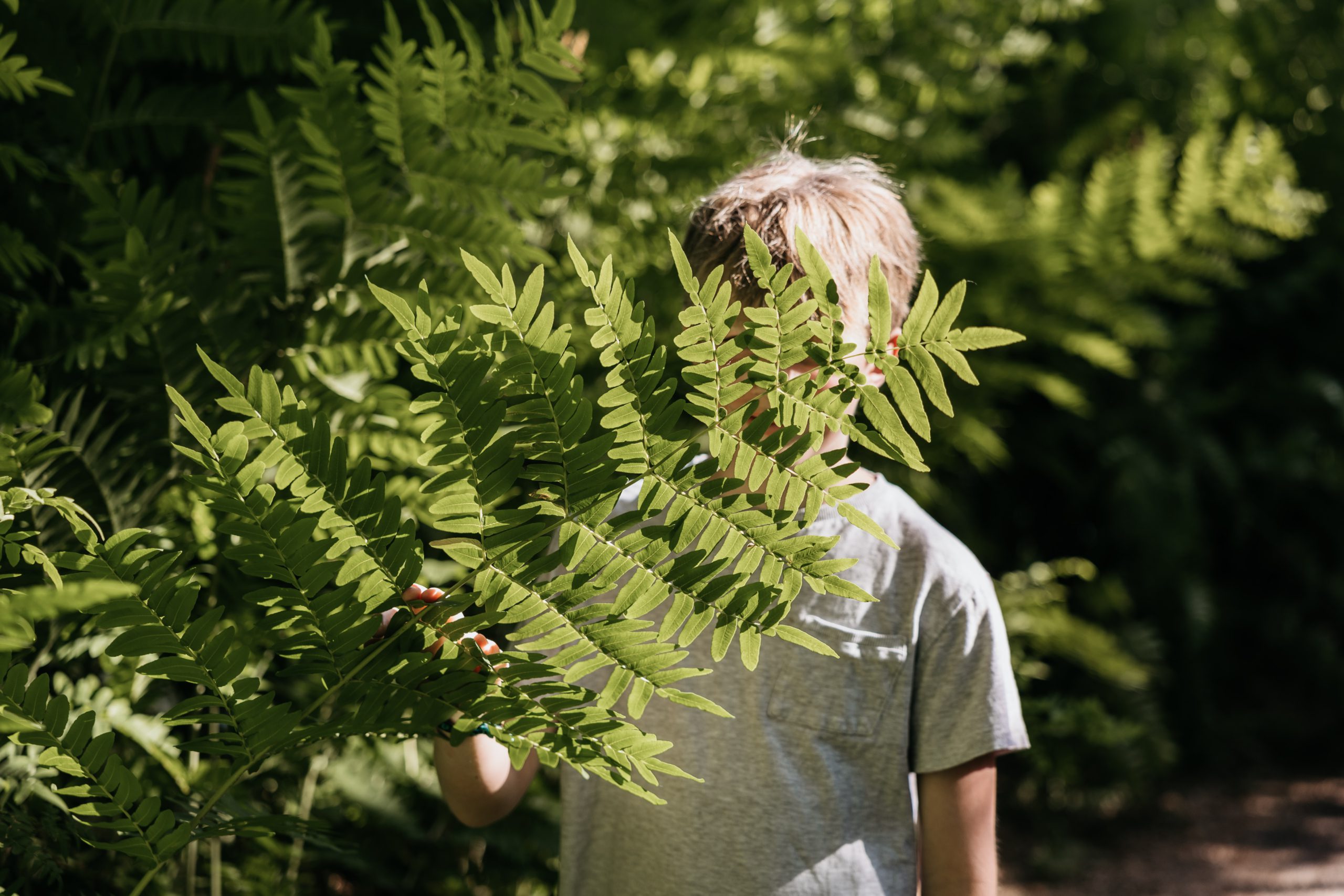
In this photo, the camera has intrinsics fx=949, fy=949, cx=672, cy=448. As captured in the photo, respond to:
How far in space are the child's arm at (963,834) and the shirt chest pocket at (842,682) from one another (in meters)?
0.10

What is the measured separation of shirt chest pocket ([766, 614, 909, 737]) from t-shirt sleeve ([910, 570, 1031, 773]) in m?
0.03

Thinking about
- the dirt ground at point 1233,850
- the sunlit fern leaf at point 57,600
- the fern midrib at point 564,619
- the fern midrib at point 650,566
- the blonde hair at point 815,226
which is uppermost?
the blonde hair at point 815,226

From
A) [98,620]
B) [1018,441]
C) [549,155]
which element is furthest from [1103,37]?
[98,620]

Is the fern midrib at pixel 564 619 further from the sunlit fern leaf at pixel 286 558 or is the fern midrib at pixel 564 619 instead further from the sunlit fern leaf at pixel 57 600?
the sunlit fern leaf at pixel 57 600

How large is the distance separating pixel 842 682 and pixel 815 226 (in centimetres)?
49

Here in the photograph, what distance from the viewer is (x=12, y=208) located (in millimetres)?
1054

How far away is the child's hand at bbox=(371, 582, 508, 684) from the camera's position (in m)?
0.68

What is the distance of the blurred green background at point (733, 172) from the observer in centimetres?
99

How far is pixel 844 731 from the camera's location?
3.38 ft

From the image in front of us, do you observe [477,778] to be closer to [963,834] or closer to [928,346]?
[963,834]

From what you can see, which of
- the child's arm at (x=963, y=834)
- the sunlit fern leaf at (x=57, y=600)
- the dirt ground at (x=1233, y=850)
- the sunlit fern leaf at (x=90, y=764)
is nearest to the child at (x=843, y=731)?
the child's arm at (x=963, y=834)

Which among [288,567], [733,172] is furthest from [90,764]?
[733,172]

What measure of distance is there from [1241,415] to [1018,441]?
107cm

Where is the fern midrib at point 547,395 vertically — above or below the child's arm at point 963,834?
above
